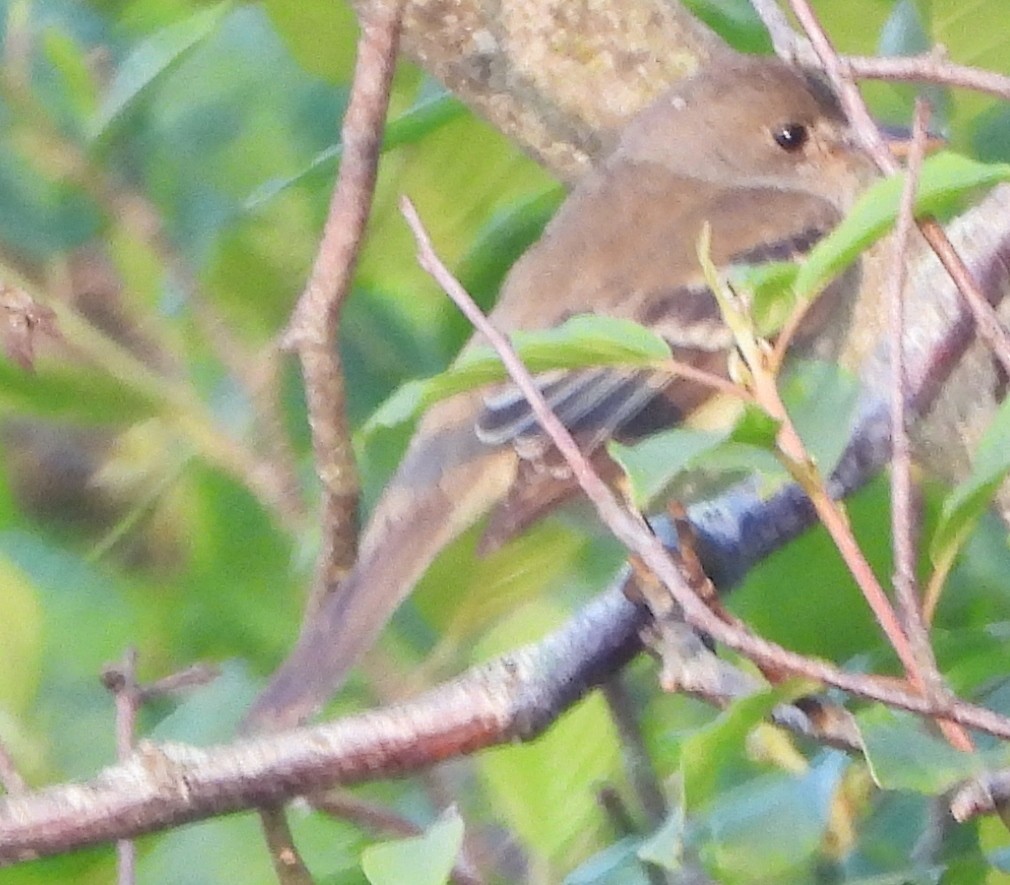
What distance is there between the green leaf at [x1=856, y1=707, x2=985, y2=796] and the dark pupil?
129 cm

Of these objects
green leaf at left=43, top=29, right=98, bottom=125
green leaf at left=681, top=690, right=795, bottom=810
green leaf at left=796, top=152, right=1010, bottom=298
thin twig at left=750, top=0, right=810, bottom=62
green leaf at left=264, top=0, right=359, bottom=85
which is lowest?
green leaf at left=681, top=690, right=795, bottom=810

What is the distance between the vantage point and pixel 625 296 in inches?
66.0

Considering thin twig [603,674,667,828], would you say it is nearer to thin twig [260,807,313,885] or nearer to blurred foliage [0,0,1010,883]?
blurred foliage [0,0,1010,883]

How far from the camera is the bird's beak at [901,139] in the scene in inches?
52.2

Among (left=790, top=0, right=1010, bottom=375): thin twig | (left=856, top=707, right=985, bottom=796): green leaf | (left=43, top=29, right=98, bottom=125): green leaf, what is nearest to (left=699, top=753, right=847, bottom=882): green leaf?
(left=856, top=707, right=985, bottom=796): green leaf

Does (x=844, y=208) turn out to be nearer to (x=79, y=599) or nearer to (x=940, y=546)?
(x=79, y=599)

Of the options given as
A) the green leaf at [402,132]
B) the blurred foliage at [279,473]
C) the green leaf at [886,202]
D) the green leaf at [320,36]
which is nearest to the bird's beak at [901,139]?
the blurred foliage at [279,473]

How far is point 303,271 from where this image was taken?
5.21 ft

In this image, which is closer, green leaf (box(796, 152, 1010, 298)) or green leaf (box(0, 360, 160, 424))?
green leaf (box(796, 152, 1010, 298))

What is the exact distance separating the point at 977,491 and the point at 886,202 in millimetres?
137

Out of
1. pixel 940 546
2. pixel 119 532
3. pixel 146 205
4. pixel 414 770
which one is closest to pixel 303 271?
pixel 146 205

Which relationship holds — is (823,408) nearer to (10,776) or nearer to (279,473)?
(10,776)

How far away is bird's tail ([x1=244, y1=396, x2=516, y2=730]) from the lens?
3.93ft

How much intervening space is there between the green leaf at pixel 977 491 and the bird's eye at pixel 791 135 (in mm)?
1216
